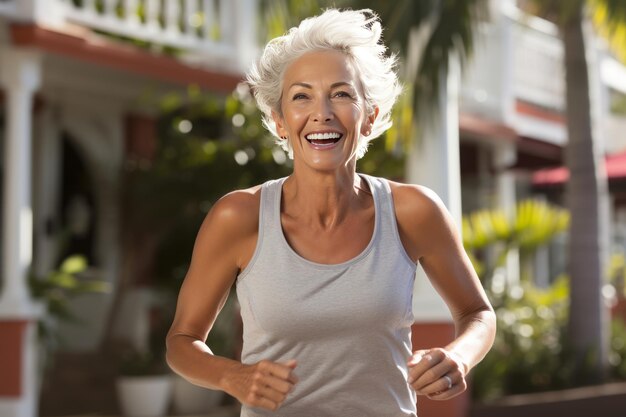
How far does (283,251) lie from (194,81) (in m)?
8.94

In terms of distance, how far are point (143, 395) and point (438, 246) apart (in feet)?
25.9

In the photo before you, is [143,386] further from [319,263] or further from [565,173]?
[319,263]

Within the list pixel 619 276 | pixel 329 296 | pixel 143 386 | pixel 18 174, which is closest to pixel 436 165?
pixel 143 386

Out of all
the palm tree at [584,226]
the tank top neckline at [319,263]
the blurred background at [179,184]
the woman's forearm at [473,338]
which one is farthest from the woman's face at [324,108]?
the palm tree at [584,226]

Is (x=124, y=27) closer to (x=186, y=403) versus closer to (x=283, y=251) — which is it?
(x=186, y=403)

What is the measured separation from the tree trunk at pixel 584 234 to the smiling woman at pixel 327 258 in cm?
944

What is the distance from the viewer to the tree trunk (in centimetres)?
1194

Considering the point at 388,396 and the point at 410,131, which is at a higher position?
the point at 410,131

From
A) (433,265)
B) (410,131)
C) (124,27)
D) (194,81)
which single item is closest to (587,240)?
(410,131)

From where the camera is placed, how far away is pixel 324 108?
8.57ft

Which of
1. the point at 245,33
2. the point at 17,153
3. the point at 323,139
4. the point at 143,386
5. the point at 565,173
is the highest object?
the point at 245,33

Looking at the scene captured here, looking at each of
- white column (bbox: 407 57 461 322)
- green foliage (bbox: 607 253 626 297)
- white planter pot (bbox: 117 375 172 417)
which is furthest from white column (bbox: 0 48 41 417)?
green foliage (bbox: 607 253 626 297)

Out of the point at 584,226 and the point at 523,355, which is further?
the point at 584,226

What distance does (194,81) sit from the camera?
1140 cm
